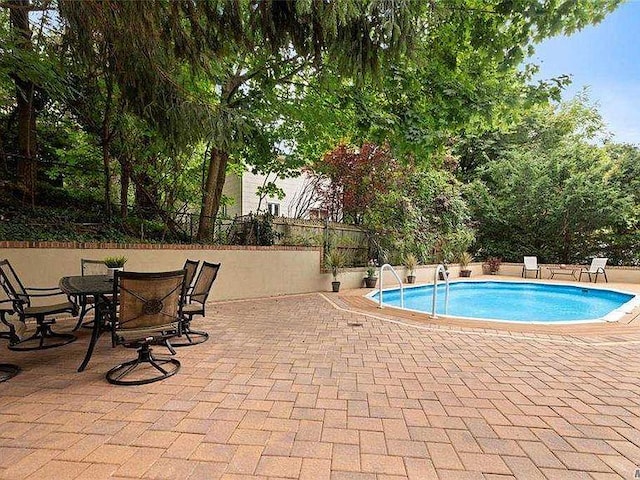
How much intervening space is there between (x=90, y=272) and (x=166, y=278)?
2.81 m

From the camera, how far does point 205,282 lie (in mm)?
4238

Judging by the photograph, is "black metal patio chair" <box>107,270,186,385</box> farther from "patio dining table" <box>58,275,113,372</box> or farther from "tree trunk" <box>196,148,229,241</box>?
"tree trunk" <box>196,148,229,241</box>

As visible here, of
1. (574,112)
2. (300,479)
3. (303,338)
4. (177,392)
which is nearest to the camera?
(300,479)

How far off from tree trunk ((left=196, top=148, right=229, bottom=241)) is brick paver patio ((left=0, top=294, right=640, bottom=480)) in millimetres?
3688

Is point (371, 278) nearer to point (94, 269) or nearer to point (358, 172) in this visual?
point (358, 172)

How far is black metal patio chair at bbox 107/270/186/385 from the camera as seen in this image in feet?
9.24

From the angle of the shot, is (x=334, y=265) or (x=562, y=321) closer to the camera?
(x=562, y=321)

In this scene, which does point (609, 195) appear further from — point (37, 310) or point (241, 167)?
point (37, 310)

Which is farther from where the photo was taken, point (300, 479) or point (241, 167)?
point (241, 167)

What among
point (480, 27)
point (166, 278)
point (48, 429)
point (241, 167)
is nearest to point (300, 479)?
point (48, 429)

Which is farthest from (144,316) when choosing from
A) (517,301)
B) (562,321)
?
(517,301)

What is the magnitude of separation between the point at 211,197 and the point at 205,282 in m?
3.66

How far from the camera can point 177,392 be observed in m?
2.73

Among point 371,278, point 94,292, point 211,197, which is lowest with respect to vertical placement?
point 371,278
